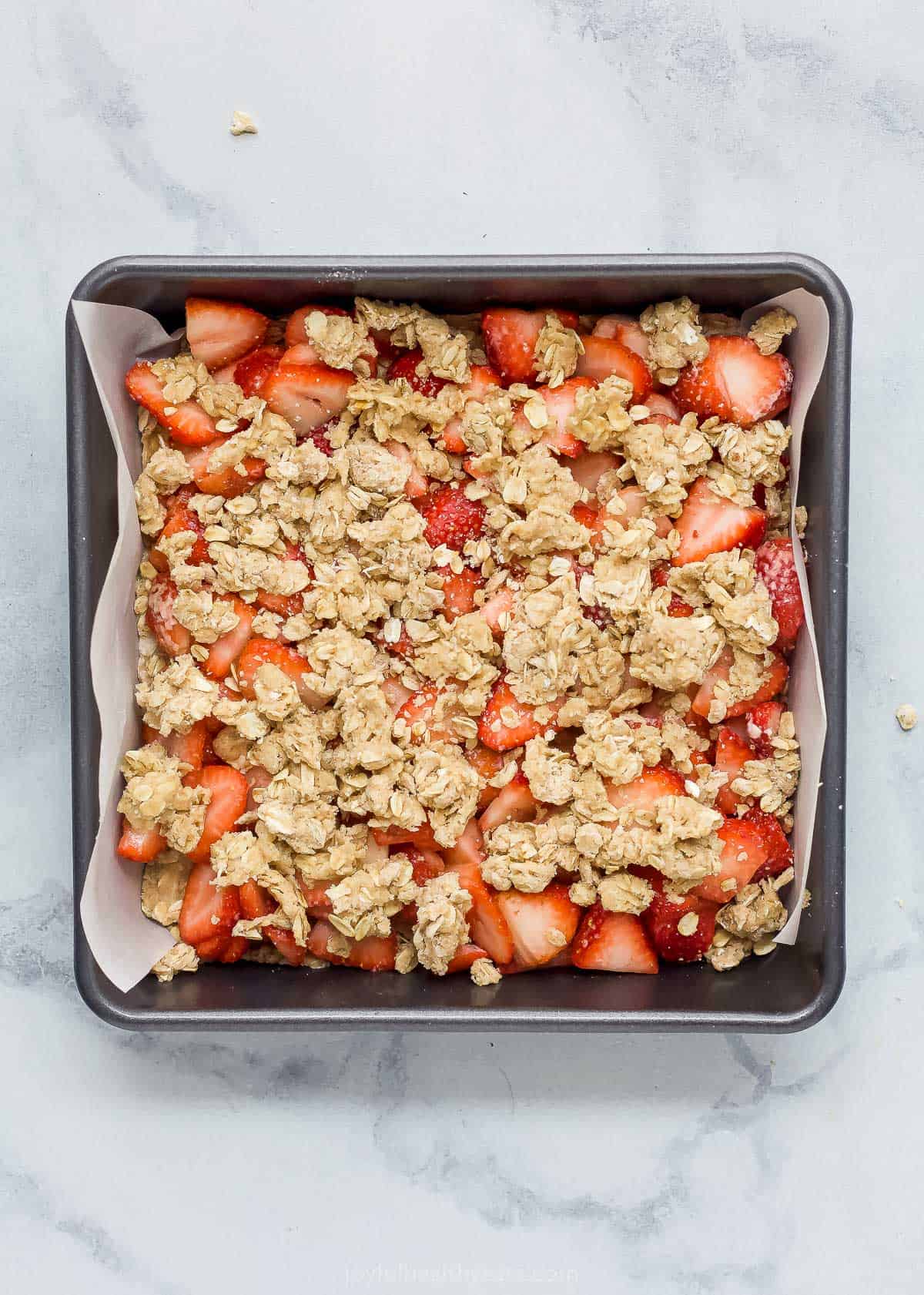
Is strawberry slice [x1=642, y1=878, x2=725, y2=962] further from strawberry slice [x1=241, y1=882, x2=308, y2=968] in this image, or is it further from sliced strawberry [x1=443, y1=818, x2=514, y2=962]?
strawberry slice [x1=241, y1=882, x2=308, y2=968]

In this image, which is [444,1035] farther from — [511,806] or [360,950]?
[511,806]

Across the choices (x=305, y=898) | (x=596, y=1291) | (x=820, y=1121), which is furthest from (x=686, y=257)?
(x=596, y=1291)

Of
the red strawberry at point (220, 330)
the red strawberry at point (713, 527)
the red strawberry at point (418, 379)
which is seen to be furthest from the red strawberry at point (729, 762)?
the red strawberry at point (220, 330)

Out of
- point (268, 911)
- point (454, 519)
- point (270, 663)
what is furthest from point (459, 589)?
point (268, 911)

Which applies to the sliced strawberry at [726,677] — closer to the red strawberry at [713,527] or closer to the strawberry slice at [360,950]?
the red strawberry at [713,527]
